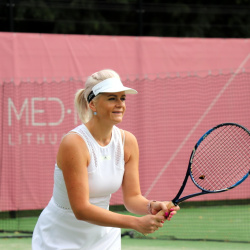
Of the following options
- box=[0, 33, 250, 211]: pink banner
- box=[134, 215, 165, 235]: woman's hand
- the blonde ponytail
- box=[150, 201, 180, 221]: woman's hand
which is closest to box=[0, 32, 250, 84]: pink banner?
box=[0, 33, 250, 211]: pink banner

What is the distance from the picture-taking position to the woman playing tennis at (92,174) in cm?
312

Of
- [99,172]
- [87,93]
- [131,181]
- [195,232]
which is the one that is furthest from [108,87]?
[195,232]

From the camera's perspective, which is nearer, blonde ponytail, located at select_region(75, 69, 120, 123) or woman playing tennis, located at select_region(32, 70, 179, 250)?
woman playing tennis, located at select_region(32, 70, 179, 250)

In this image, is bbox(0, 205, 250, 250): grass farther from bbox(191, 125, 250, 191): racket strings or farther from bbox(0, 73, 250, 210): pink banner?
bbox(191, 125, 250, 191): racket strings

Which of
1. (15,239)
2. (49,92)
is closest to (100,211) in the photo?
(15,239)

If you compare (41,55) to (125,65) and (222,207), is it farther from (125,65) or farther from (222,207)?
(222,207)

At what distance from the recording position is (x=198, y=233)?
291 inches

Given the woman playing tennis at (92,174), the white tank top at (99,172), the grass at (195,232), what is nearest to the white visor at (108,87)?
the woman playing tennis at (92,174)

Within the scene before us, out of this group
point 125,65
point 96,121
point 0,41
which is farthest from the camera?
point 125,65

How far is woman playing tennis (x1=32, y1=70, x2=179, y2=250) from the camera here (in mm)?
3119

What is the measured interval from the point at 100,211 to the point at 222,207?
6.38 metres

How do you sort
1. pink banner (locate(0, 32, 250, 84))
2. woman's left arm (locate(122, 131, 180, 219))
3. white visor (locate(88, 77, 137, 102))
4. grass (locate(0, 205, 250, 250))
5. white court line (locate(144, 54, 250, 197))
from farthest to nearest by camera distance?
white court line (locate(144, 54, 250, 197))
pink banner (locate(0, 32, 250, 84))
grass (locate(0, 205, 250, 250))
woman's left arm (locate(122, 131, 180, 219))
white visor (locate(88, 77, 137, 102))

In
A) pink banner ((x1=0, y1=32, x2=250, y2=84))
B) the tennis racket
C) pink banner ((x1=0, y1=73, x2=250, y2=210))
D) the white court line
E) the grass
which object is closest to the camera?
the tennis racket

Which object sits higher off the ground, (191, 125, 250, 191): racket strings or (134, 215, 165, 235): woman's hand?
(191, 125, 250, 191): racket strings
